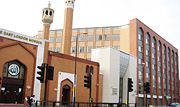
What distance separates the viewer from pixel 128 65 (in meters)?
56.1

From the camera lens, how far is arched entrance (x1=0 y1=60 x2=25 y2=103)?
105ft

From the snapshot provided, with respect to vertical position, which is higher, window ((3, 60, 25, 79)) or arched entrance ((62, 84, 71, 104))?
window ((3, 60, 25, 79))

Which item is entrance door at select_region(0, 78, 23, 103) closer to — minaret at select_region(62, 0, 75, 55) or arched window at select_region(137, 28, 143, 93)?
minaret at select_region(62, 0, 75, 55)

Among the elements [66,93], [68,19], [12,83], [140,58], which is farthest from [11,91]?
[140,58]

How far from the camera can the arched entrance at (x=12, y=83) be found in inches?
1266

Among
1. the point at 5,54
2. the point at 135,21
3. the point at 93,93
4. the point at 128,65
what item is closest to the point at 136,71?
the point at 128,65

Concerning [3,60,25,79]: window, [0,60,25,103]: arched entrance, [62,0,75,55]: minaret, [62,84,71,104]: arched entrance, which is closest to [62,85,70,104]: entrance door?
[62,84,71,104]: arched entrance

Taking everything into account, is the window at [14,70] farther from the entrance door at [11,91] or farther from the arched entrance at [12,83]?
the entrance door at [11,91]

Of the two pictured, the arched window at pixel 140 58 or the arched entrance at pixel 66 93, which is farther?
the arched window at pixel 140 58

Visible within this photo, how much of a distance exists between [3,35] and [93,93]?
64.5 feet

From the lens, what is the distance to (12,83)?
109 feet

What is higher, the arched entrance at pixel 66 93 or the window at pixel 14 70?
the window at pixel 14 70

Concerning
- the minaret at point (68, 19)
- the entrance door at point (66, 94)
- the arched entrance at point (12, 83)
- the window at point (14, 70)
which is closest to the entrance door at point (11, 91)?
the arched entrance at point (12, 83)

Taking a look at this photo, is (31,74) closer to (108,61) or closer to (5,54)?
(5,54)
